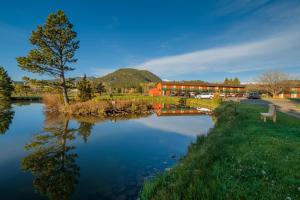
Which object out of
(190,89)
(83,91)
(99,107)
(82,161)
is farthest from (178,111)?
(190,89)

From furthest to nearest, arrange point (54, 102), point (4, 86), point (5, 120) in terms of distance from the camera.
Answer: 1. point (4, 86)
2. point (54, 102)
3. point (5, 120)

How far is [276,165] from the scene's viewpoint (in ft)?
16.8

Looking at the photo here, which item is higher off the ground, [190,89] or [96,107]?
[190,89]

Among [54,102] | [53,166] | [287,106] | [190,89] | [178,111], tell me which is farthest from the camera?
[190,89]

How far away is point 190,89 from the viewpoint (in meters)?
67.8

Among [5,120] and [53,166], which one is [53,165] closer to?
[53,166]

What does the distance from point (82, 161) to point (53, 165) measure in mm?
1237

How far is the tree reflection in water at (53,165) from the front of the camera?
601 cm

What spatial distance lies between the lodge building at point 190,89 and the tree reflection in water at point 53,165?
178 ft

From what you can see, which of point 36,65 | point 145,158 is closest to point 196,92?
point 36,65

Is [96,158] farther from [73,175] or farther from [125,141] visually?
[125,141]

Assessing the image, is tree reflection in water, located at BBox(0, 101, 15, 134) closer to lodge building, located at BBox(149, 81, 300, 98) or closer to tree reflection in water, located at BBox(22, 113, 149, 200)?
tree reflection in water, located at BBox(22, 113, 149, 200)

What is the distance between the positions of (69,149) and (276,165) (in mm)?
9841

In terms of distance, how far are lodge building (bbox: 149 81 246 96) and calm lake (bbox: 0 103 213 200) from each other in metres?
51.8
